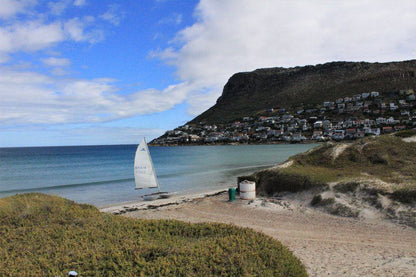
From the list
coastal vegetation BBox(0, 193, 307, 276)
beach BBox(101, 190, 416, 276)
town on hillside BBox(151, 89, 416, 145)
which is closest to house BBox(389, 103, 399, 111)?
town on hillside BBox(151, 89, 416, 145)

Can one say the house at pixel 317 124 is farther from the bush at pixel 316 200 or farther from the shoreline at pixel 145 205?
the bush at pixel 316 200

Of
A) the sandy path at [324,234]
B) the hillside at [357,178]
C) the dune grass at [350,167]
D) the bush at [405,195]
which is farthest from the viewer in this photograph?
the dune grass at [350,167]

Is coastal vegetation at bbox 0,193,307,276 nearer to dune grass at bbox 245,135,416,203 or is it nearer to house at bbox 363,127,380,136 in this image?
dune grass at bbox 245,135,416,203

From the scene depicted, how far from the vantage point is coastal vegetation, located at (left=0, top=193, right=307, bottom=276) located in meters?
5.15

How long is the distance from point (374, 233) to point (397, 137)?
16238 millimetres

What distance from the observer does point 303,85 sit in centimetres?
15000

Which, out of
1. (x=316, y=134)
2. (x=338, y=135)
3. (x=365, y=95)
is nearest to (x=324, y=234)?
(x=338, y=135)

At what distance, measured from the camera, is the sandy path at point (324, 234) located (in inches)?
345

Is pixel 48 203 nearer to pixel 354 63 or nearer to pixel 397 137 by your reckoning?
pixel 397 137

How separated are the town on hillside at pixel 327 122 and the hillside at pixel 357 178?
287 ft

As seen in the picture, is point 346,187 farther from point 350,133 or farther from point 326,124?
point 326,124

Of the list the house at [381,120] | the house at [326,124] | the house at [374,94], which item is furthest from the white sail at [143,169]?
the house at [374,94]

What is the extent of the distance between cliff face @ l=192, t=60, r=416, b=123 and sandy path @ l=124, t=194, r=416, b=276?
4742 inches

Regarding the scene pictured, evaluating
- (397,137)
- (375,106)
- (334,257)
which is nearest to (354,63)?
(375,106)
